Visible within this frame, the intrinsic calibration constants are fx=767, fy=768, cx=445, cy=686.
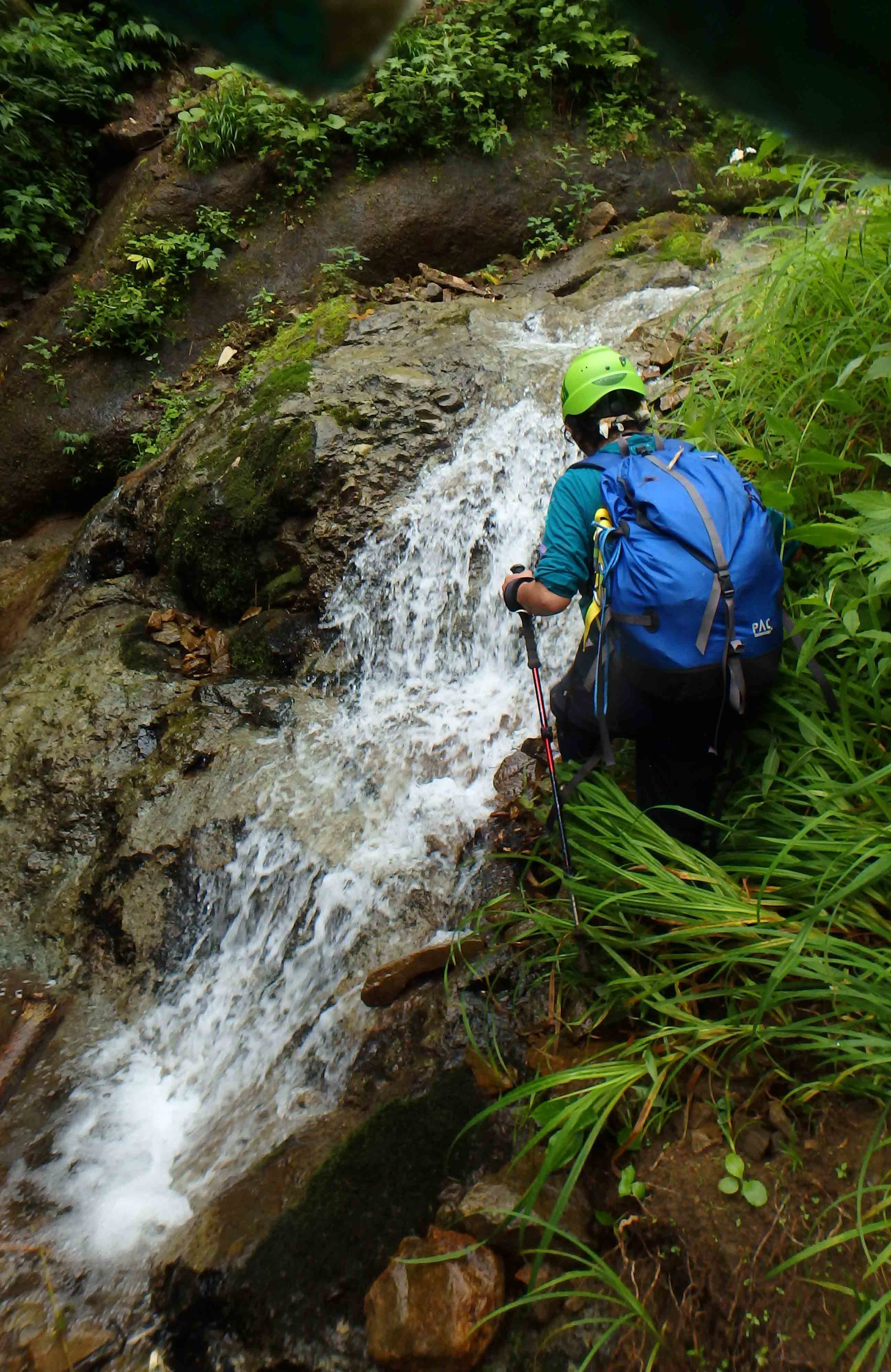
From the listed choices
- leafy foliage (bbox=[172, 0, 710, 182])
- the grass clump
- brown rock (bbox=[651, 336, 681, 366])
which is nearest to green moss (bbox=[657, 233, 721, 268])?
leafy foliage (bbox=[172, 0, 710, 182])

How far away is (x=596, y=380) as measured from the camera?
2.85m

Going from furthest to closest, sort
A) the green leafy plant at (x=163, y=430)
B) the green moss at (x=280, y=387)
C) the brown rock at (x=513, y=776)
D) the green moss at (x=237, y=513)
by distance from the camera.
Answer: the green leafy plant at (x=163, y=430) → the green moss at (x=280, y=387) → the green moss at (x=237, y=513) → the brown rock at (x=513, y=776)

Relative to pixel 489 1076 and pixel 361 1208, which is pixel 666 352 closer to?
pixel 489 1076

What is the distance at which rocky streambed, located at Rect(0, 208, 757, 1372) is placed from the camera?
2.76 metres

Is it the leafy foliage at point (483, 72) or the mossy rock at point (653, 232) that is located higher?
the leafy foliage at point (483, 72)

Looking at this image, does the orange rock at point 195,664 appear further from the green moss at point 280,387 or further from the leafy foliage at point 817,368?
the leafy foliage at point 817,368

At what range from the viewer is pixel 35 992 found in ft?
14.1

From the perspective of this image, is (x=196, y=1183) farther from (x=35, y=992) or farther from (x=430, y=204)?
(x=430, y=204)

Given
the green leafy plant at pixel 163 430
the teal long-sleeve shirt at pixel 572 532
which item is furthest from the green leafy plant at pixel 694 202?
the teal long-sleeve shirt at pixel 572 532

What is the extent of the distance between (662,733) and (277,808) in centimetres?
270

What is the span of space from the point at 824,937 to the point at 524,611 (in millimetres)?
1506

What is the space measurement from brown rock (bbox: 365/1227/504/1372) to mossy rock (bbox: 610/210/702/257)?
892 centimetres

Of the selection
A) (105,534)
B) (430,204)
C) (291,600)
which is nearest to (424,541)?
(291,600)

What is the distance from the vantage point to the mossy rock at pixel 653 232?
27.4ft
